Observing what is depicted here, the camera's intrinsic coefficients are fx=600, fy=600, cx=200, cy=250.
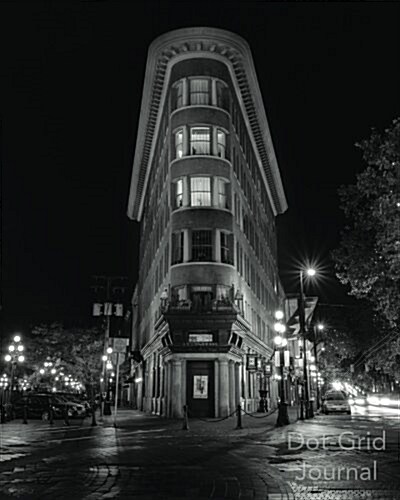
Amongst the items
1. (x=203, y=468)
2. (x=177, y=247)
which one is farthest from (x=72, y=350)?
(x=203, y=468)

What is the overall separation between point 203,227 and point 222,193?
3.14 meters

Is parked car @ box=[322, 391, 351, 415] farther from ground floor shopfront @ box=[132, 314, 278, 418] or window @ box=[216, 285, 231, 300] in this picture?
window @ box=[216, 285, 231, 300]

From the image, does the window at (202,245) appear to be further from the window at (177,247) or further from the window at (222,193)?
the window at (222,193)

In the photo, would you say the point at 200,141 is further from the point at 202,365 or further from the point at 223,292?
the point at 202,365

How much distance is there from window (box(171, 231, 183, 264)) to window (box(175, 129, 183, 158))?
5.72 metres

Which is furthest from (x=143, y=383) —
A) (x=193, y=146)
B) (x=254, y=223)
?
(x=193, y=146)

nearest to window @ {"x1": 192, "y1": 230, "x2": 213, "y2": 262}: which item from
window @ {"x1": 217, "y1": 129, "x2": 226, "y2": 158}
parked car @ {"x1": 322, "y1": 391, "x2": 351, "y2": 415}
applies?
window @ {"x1": 217, "y1": 129, "x2": 226, "y2": 158}

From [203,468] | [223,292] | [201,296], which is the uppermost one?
[223,292]

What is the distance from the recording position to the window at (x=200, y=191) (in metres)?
39.5

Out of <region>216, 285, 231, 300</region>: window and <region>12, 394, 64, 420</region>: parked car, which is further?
<region>12, 394, 64, 420</region>: parked car

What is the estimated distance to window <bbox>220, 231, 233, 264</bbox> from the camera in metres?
39.0

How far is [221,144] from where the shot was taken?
136ft

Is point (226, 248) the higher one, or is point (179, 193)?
point (179, 193)

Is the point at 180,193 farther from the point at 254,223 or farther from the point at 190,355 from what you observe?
the point at 254,223
